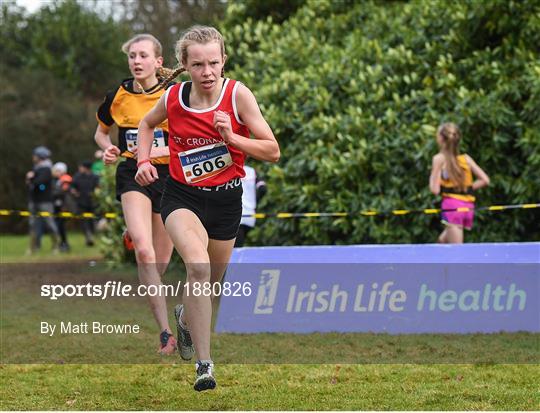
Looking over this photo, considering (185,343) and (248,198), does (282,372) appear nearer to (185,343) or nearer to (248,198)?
(185,343)

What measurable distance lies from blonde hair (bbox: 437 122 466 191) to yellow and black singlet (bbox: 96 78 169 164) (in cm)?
353

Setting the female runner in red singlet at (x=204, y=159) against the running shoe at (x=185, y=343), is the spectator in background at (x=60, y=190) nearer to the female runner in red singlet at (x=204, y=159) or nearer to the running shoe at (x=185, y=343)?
the running shoe at (x=185, y=343)

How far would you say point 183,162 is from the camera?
568cm

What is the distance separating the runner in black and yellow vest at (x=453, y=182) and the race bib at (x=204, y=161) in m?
4.57

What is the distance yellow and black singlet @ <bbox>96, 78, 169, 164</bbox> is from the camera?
7219 mm

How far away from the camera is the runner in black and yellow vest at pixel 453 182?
9.81 meters

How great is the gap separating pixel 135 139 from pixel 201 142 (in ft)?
5.41

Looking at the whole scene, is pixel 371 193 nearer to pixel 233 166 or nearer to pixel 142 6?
pixel 233 166

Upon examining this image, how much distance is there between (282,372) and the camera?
641 cm

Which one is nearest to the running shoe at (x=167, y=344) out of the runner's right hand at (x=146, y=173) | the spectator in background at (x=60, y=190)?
the runner's right hand at (x=146, y=173)

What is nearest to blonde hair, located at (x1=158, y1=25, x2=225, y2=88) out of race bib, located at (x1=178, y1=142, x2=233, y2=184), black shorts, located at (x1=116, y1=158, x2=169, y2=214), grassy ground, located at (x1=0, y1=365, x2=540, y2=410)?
race bib, located at (x1=178, y1=142, x2=233, y2=184)

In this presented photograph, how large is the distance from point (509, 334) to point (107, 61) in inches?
1267

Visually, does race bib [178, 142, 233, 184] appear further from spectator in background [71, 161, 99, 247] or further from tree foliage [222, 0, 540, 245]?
spectator in background [71, 161, 99, 247]

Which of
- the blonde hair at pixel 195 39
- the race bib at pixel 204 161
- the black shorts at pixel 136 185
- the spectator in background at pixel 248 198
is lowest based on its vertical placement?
the spectator in background at pixel 248 198
